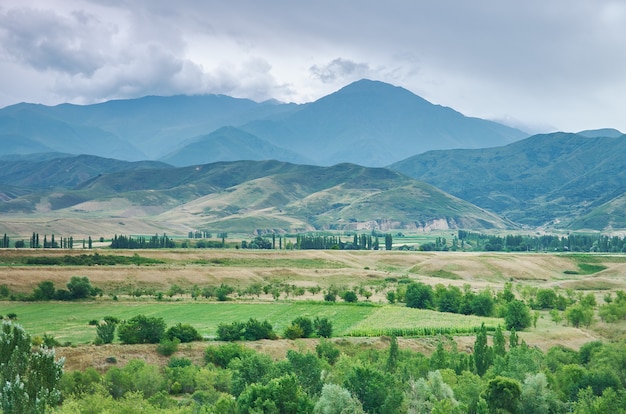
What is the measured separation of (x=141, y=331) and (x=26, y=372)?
4134 centimetres

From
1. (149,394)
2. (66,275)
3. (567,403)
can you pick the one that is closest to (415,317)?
(567,403)

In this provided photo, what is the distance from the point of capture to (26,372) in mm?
36188

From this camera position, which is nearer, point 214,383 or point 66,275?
point 214,383

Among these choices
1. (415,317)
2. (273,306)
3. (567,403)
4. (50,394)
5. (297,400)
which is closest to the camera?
(50,394)

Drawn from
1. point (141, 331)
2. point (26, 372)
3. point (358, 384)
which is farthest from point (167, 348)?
point (26, 372)

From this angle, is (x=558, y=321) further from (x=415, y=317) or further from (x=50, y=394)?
(x=50, y=394)

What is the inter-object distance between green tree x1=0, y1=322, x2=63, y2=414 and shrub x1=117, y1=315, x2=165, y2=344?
132 feet

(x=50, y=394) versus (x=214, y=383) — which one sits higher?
(x=50, y=394)

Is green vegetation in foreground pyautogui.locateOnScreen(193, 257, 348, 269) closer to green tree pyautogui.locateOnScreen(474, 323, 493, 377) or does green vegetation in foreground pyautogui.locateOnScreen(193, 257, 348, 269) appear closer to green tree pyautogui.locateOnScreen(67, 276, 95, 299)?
green tree pyautogui.locateOnScreen(67, 276, 95, 299)

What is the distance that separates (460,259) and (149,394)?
128 m

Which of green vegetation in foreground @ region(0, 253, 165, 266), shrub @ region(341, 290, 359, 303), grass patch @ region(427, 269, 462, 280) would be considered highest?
green vegetation in foreground @ region(0, 253, 165, 266)

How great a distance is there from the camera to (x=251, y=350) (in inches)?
2879

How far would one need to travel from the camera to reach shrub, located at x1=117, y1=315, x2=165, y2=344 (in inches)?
2992

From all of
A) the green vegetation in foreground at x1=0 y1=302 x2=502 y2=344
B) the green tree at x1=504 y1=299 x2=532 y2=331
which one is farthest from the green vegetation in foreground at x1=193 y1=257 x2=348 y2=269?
the green tree at x1=504 y1=299 x2=532 y2=331
